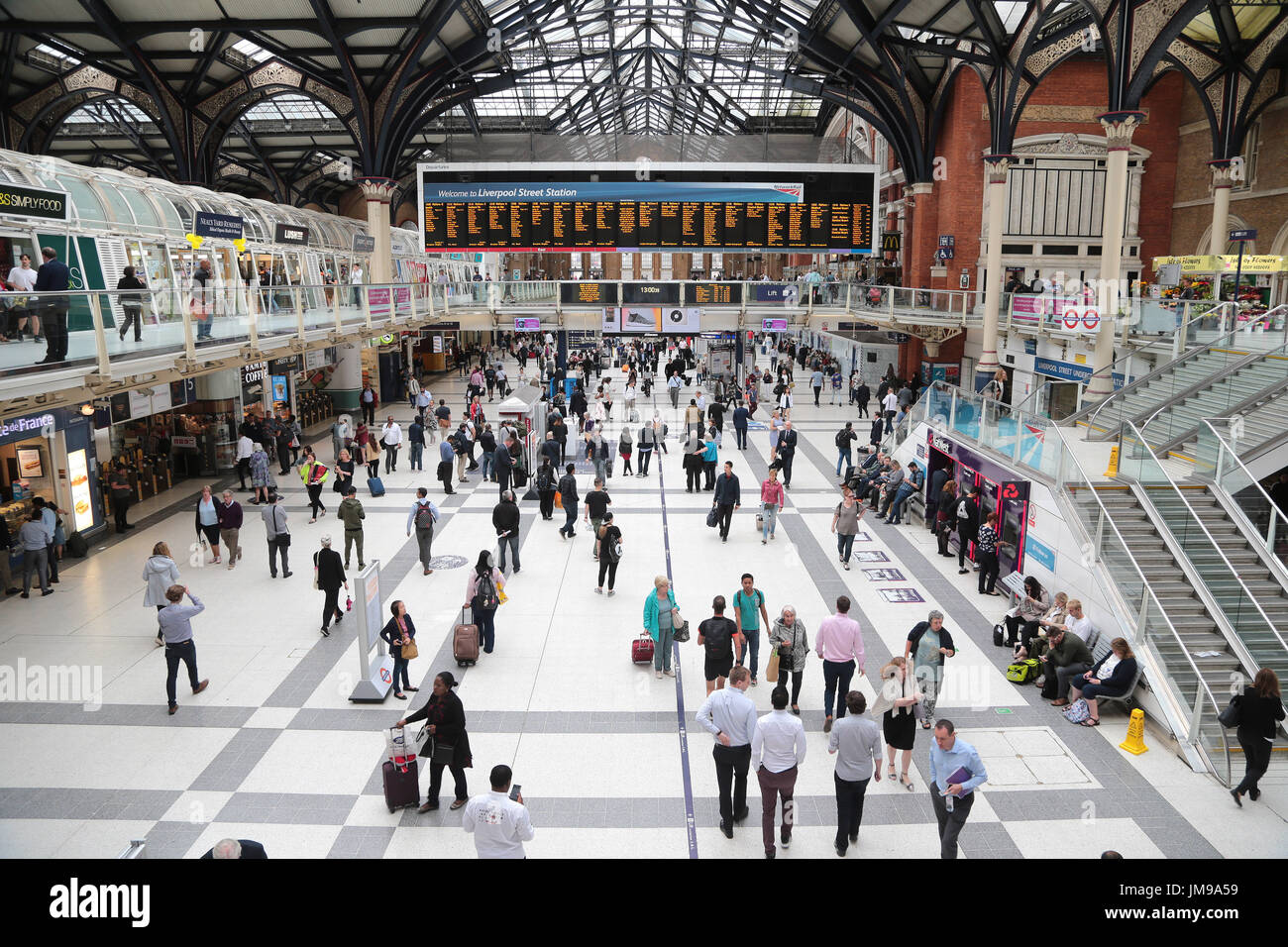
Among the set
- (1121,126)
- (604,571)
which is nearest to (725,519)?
(604,571)

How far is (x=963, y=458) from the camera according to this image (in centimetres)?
1541

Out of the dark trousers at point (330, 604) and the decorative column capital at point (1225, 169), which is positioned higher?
the decorative column capital at point (1225, 169)

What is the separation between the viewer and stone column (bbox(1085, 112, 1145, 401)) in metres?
20.0

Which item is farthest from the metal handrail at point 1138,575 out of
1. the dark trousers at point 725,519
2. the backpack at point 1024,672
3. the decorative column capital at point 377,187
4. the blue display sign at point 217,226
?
the decorative column capital at point 377,187

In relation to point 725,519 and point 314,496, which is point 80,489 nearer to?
point 314,496

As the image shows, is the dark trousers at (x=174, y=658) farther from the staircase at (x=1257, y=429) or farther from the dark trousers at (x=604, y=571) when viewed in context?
the staircase at (x=1257, y=429)

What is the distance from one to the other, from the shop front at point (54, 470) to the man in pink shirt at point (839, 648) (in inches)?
510

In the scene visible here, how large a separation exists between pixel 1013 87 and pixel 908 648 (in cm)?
2148

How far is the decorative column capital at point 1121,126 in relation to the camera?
19.6 metres

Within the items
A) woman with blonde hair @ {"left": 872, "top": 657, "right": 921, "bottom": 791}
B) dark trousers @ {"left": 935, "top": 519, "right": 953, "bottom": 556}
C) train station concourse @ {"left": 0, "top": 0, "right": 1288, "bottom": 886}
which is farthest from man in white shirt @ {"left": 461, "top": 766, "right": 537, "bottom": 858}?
dark trousers @ {"left": 935, "top": 519, "right": 953, "bottom": 556}

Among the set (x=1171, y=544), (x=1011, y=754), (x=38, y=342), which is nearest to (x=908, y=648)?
(x=1011, y=754)

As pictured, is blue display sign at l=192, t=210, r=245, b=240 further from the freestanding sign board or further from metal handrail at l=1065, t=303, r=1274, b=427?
metal handrail at l=1065, t=303, r=1274, b=427

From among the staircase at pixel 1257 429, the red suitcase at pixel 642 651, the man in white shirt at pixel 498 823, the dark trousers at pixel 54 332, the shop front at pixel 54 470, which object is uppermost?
the dark trousers at pixel 54 332

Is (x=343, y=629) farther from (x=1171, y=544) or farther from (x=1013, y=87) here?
(x=1013, y=87)
